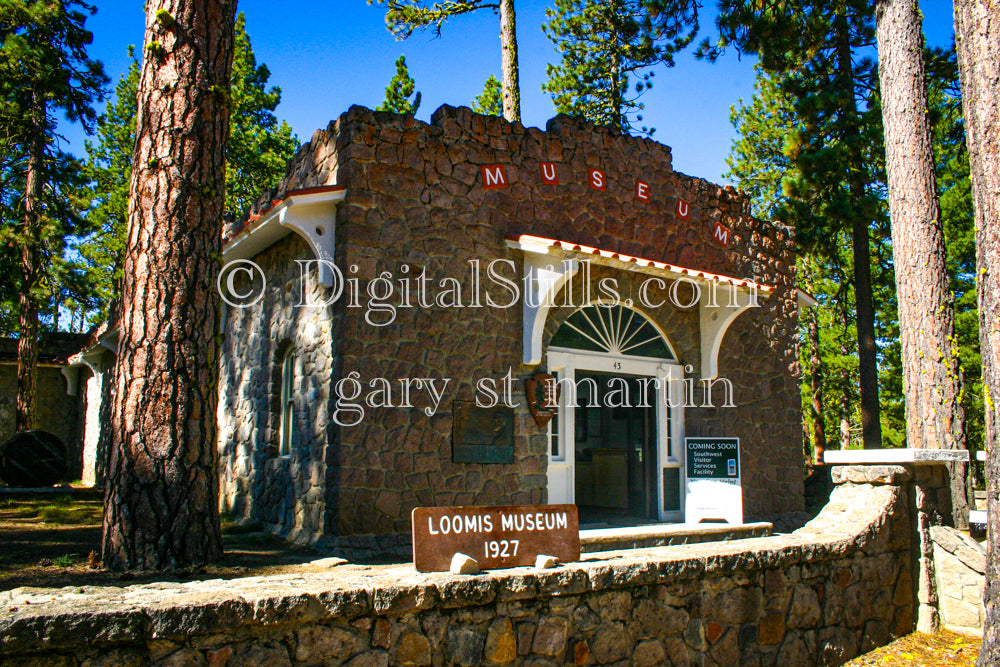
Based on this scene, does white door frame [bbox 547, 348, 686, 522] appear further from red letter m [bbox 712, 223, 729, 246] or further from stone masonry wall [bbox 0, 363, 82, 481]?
stone masonry wall [bbox 0, 363, 82, 481]

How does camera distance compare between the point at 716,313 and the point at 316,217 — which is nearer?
the point at 316,217

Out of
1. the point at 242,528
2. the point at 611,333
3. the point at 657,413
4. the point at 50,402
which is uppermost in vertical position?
the point at 611,333

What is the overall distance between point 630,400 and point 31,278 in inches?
530

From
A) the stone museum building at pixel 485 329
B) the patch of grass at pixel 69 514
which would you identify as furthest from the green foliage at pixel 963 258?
the patch of grass at pixel 69 514

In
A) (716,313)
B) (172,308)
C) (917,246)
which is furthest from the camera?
(716,313)

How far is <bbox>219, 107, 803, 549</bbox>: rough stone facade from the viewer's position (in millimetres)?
7406

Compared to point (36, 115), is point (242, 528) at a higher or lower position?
lower

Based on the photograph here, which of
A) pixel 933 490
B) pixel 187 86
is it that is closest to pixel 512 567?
pixel 187 86

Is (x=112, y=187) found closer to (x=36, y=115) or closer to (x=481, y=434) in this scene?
→ (x=36, y=115)

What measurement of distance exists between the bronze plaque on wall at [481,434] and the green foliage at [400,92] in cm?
1658

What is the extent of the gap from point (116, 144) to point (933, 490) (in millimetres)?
25507

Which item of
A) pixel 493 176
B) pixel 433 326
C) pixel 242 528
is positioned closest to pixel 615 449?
pixel 433 326

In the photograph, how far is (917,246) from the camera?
8.96m

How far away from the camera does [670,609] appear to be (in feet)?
15.1
